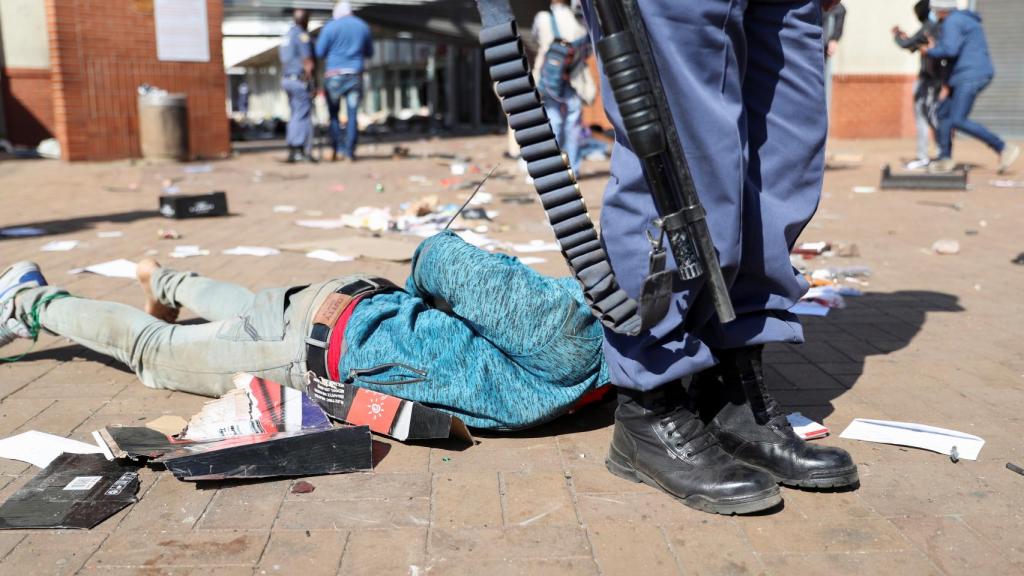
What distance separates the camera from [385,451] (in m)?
2.63

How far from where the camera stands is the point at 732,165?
84.4 inches

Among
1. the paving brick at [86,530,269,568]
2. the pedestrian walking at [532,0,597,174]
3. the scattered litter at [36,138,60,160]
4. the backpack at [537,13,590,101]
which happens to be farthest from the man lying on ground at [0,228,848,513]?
the scattered litter at [36,138,60,160]

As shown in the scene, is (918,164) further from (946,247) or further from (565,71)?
(946,247)

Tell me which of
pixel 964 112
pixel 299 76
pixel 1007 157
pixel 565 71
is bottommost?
pixel 1007 157

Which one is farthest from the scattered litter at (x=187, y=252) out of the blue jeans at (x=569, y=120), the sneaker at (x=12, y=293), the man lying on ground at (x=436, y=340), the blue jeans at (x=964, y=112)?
the blue jeans at (x=964, y=112)

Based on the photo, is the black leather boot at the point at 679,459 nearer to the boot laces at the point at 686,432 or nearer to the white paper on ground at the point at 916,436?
the boot laces at the point at 686,432

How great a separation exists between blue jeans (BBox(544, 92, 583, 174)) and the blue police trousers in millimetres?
7122

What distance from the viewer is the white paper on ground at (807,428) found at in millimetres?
2734

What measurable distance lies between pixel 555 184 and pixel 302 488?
104cm

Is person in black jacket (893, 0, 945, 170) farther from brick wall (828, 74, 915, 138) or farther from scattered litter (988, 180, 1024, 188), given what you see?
brick wall (828, 74, 915, 138)

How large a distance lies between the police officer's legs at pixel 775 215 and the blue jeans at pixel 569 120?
7.12 m

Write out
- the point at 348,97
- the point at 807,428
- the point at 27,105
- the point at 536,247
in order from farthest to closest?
the point at 27,105
the point at 348,97
the point at 536,247
the point at 807,428

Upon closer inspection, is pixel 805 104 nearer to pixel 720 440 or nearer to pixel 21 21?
pixel 720 440

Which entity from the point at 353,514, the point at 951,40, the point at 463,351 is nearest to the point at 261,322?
the point at 463,351
